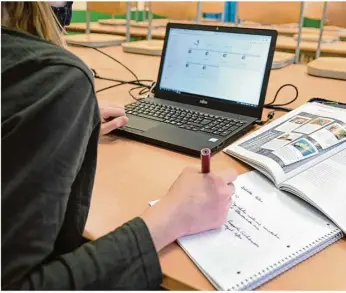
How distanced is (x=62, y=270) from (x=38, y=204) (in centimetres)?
9

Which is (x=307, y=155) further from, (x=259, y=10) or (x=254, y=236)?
(x=259, y=10)

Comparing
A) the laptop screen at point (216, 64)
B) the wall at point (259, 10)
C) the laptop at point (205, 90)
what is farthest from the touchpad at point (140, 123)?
the wall at point (259, 10)

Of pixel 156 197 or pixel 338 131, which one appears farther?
pixel 338 131

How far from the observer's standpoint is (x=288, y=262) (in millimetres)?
577

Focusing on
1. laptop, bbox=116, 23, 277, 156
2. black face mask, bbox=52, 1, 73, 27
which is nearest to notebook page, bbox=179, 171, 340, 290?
laptop, bbox=116, 23, 277, 156

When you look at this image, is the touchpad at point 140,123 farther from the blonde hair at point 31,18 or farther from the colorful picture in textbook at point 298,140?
the blonde hair at point 31,18

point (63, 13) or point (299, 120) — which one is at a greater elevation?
point (63, 13)

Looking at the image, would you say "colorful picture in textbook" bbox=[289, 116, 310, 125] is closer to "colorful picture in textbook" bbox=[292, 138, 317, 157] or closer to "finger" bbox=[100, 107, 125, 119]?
"colorful picture in textbook" bbox=[292, 138, 317, 157]

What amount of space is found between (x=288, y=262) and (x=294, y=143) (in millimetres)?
307

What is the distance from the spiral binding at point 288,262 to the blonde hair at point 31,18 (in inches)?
16.2

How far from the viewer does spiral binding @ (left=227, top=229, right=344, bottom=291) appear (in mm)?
540

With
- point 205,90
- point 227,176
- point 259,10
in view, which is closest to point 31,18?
point 227,176

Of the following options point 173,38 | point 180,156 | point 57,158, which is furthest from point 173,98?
point 57,158

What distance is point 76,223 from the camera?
604mm
